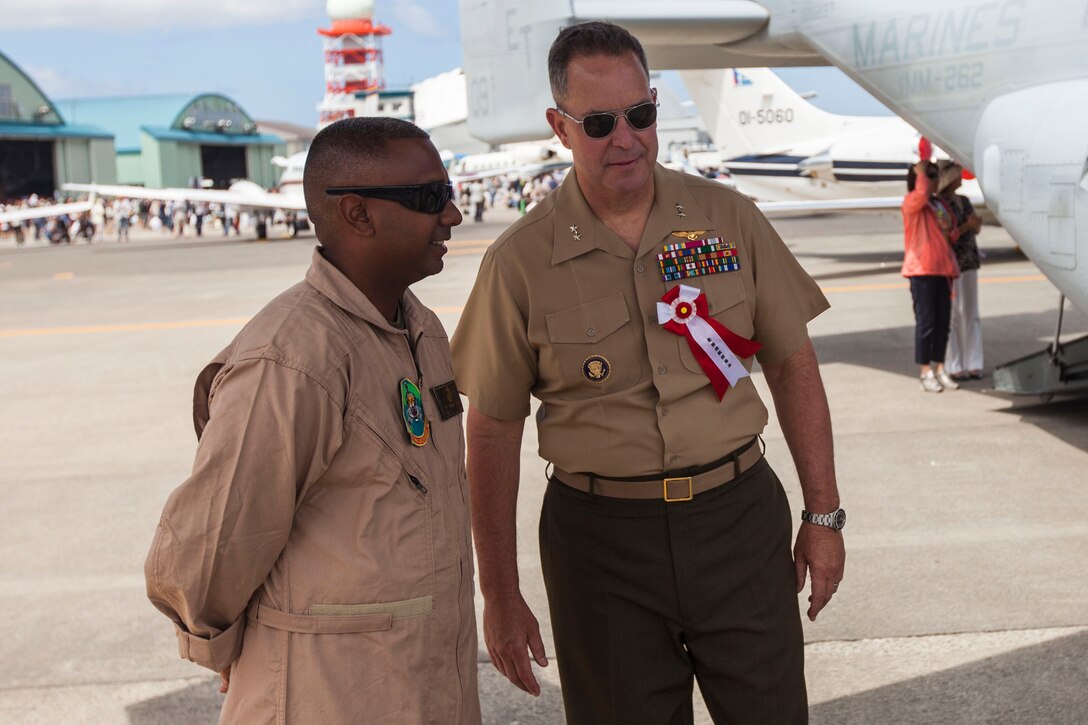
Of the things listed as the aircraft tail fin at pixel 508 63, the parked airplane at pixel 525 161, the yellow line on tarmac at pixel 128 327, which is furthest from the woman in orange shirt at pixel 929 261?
the parked airplane at pixel 525 161

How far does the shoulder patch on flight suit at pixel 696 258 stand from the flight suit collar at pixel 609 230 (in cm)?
3

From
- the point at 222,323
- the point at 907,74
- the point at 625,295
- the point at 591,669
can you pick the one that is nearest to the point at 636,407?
the point at 625,295

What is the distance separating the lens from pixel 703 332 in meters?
2.42

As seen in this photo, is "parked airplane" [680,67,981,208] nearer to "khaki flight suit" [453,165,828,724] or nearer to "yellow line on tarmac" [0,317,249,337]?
"yellow line on tarmac" [0,317,249,337]

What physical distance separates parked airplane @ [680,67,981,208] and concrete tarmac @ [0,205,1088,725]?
887cm

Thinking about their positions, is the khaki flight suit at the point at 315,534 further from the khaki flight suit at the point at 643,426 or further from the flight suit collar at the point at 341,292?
the khaki flight suit at the point at 643,426

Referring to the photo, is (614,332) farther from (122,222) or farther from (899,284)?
(122,222)

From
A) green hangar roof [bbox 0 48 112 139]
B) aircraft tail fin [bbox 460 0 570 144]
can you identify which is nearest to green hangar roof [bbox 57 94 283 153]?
green hangar roof [bbox 0 48 112 139]

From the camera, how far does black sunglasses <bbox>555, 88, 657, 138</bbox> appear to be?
2.37 m

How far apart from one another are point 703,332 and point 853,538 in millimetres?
3406

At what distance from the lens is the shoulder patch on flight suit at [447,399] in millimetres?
2104

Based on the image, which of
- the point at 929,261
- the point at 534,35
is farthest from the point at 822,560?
the point at 929,261

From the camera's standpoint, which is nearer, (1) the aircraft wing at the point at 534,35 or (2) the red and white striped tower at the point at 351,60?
(1) the aircraft wing at the point at 534,35

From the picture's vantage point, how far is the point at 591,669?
2.51 metres
